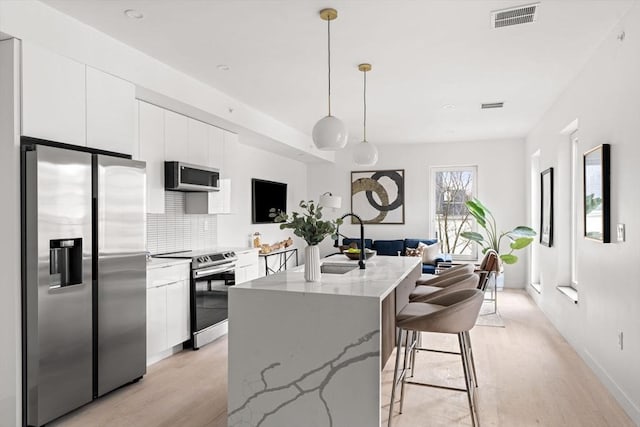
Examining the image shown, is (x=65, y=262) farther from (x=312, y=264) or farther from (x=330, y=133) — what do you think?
(x=330, y=133)

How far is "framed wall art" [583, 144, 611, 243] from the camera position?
10.5ft

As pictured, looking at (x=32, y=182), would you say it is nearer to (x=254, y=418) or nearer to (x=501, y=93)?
(x=254, y=418)

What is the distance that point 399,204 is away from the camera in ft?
27.4

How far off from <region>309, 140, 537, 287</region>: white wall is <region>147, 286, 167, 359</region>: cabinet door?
5.19 m

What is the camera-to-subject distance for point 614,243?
3.10m

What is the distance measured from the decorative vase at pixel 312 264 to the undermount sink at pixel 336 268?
604mm

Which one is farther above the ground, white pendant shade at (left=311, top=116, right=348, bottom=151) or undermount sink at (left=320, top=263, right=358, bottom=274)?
white pendant shade at (left=311, top=116, right=348, bottom=151)

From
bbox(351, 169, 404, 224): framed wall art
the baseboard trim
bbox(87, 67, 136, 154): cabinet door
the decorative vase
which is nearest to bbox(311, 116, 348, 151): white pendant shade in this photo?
the decorative vase

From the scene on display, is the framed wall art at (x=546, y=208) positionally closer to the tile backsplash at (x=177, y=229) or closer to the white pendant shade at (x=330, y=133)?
the white pendant shade at (x=330, y=133)

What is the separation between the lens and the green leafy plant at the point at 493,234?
20.2 feet

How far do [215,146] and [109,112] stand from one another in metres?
1.78

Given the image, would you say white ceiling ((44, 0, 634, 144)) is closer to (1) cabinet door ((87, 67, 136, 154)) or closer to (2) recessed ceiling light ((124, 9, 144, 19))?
(2) recessed ceiling light ((124, 9, 144, 19))

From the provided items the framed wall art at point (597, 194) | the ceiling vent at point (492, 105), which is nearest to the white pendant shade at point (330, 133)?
the framed wall art at point (597, 194)

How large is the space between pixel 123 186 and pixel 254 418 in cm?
192
